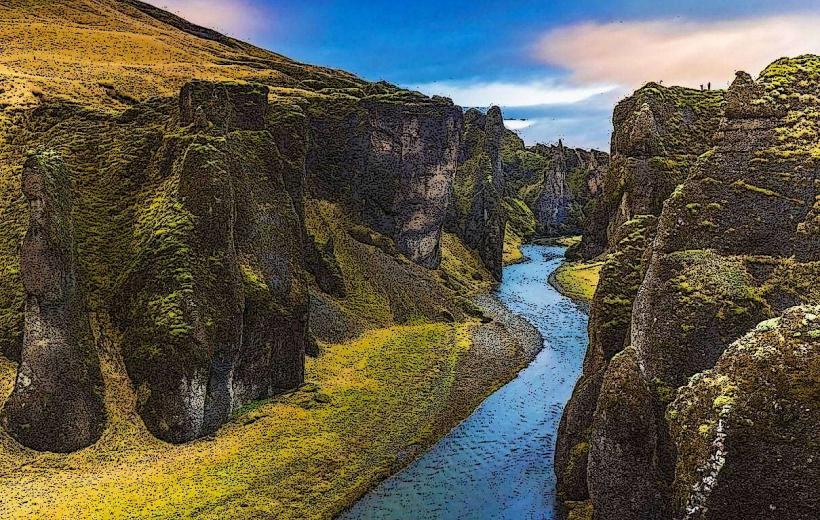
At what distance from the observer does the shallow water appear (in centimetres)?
3541

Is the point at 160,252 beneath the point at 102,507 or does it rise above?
above

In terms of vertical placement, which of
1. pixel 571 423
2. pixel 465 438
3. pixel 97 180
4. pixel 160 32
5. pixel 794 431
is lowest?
pixel 465 438

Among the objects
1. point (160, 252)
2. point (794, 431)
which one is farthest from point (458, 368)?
point (794, 431)

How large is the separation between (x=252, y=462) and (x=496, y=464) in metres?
15.1

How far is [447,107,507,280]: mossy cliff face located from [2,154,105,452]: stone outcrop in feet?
287

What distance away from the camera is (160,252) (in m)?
43.3

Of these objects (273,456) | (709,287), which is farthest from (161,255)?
(709,287)

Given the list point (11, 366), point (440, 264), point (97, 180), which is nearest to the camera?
point (11, 366)

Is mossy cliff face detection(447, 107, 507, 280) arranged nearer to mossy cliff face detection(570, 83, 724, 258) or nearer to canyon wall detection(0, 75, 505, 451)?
mossy cliff face detection(570, 83, 724, 258)

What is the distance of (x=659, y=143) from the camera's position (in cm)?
5025

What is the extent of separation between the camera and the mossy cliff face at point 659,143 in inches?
1642

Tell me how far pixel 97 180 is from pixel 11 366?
1617 cm

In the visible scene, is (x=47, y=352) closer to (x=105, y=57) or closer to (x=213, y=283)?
(x=213, y=283)

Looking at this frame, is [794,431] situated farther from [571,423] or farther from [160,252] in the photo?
[160,252]
